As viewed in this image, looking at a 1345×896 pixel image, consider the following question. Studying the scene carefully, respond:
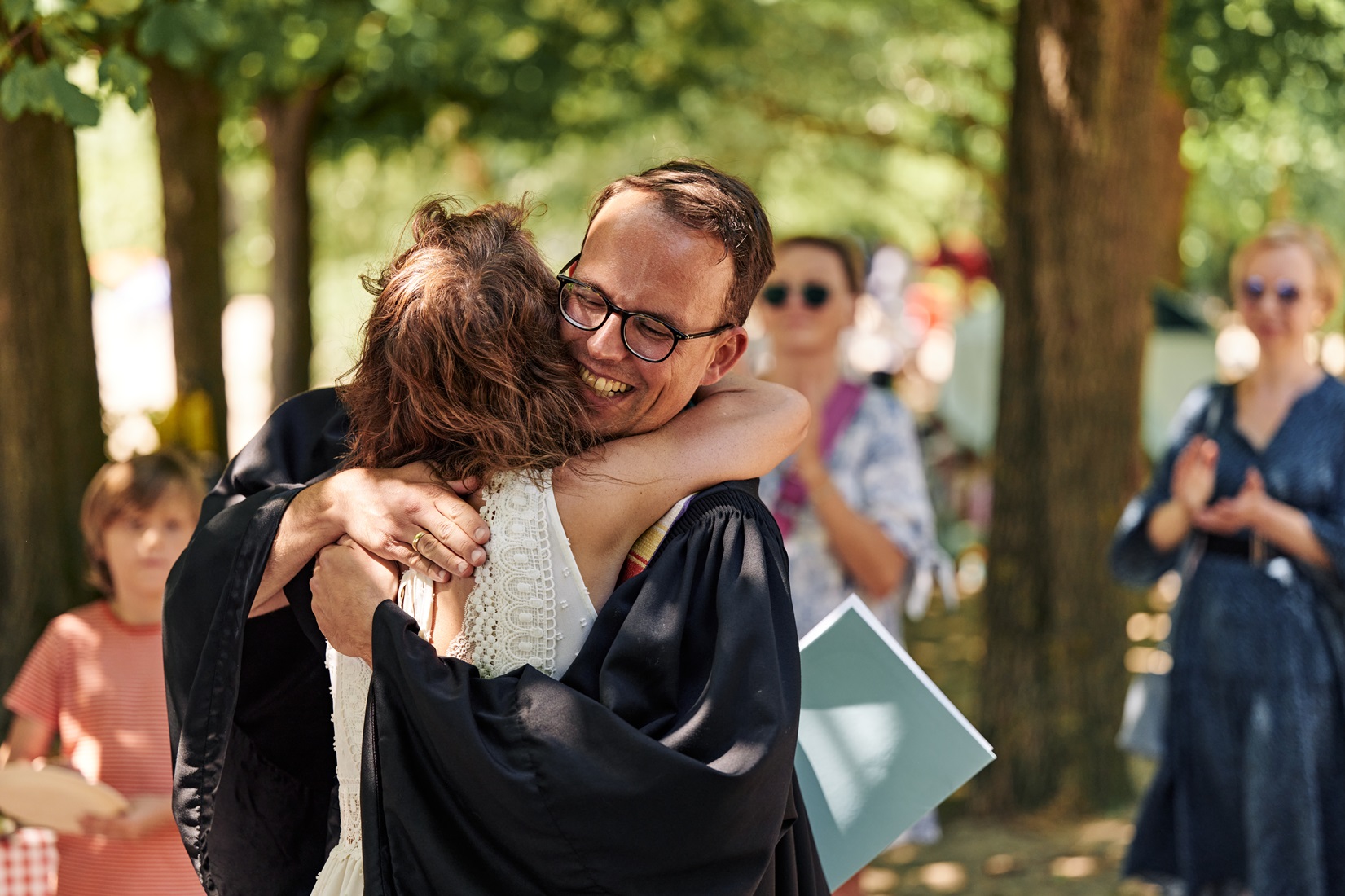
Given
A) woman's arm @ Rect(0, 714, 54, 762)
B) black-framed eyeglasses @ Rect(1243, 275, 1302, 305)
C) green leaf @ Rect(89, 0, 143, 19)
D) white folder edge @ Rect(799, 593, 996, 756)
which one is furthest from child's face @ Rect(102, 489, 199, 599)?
black-framed eyeglasses @ Rect(1243, 275, 1302, 305)

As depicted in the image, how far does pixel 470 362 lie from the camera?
1727mm

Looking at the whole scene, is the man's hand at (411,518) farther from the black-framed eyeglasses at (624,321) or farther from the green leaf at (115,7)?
the green leaf at (115,7)

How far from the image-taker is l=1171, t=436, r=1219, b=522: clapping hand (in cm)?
414

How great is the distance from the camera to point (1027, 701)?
577 cm

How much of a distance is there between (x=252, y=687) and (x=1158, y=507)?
323 centimetres

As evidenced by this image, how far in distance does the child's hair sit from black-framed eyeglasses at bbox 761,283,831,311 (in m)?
1.76

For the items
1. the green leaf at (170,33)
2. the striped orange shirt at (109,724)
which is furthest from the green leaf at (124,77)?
the striped orange shirt at (109,724)

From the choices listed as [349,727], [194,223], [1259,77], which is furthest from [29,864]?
[1259,77]

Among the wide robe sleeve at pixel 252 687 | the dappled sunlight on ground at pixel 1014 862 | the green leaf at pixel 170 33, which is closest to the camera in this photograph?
the wide robe sleeve at pixel 252 687

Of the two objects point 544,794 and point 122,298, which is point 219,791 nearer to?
point 544,794

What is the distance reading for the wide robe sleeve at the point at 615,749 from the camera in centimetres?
164

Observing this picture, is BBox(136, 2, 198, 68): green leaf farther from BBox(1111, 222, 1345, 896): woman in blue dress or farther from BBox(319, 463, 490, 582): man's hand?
BBox(1111, 222, 1345, 896): woman in blue dress

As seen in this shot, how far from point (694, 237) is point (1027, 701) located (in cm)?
445

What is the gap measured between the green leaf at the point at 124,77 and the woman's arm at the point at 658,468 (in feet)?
6.45
